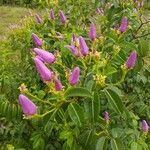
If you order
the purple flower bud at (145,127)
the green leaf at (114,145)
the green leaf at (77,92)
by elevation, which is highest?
the green leaf at (77,92)

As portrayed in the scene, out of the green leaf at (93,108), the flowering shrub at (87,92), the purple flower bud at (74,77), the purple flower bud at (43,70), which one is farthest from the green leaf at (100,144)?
the purple flower bud at (43,70)

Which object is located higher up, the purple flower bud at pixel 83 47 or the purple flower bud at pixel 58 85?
the purple flower bud at pixel 83 47

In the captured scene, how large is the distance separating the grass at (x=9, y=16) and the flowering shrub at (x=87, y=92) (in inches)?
177

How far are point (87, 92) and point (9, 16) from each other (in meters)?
7.32

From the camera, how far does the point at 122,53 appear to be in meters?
3.00

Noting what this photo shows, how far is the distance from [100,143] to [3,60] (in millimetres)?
2636

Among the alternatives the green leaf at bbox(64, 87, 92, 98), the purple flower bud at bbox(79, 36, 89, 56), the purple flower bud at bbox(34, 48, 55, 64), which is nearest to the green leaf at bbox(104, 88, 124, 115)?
the green leaf at bbox(64, 87, 92, 98)

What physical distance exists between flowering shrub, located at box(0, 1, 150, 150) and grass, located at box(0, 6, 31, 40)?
4.50 metres

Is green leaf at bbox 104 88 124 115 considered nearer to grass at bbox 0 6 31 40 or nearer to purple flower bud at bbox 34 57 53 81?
purple flower bud at bbox 34 57 53 81

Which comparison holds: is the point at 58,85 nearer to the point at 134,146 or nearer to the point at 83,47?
the point at 83,47

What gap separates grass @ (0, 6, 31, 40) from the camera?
8398mm

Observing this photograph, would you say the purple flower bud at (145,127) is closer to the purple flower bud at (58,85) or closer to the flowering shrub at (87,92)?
the flowering shrub at (87,92)

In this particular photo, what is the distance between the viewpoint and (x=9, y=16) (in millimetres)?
9438

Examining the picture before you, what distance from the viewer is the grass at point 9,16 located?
27.6 ft
